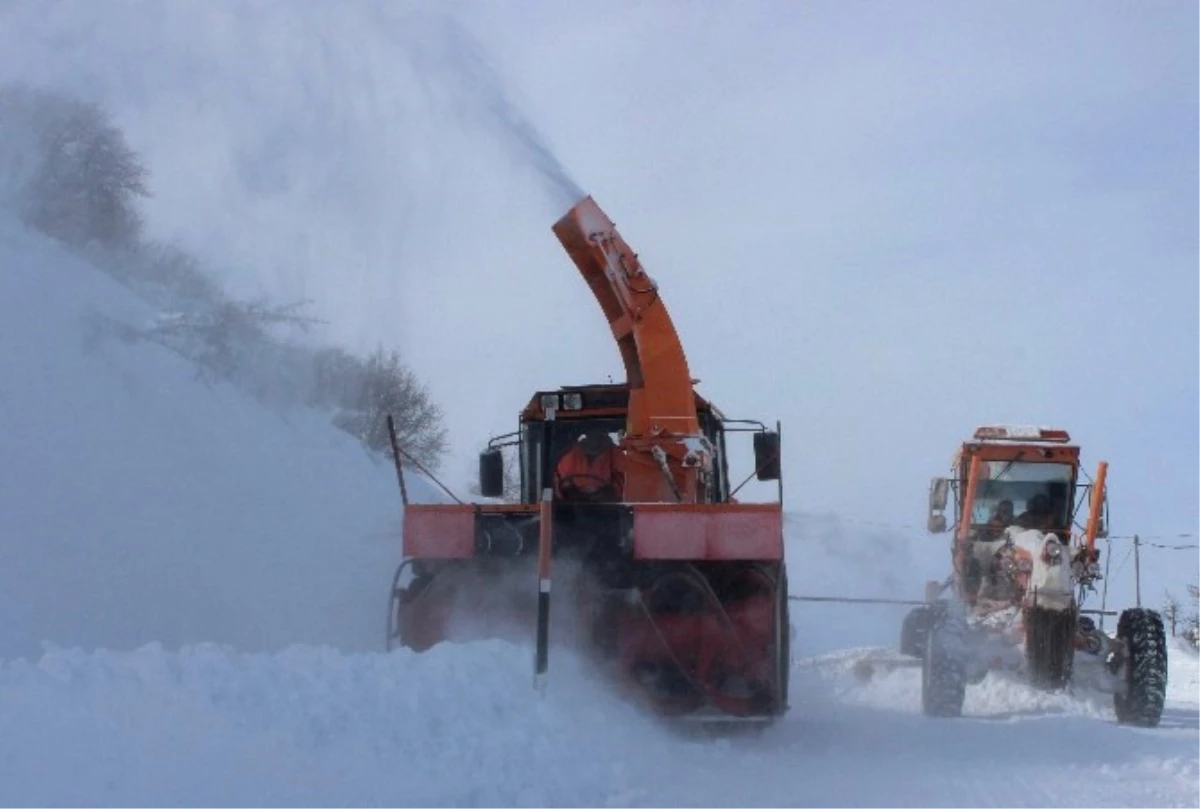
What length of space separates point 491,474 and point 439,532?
5.45 feet

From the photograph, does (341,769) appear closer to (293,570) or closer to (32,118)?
(293,570)

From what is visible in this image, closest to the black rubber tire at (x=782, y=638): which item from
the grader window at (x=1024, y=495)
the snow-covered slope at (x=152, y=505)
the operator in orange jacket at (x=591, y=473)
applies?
the operator in orange jacket at (x=591, y=473)

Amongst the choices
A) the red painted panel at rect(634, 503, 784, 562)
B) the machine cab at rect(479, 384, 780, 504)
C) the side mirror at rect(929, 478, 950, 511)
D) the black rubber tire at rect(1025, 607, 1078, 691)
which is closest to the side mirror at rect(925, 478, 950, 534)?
the side mirror at rect(929, 478, 950, 511)

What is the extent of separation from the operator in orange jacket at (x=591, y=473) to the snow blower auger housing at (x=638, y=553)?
11mm

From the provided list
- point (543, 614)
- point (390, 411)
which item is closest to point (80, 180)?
point (390, 411)

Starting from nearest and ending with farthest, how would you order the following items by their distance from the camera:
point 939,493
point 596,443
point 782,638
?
1. point 782,638
2. point 596,443
3. point 939,493

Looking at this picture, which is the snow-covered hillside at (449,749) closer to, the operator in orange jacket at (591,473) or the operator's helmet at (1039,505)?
the operator in orange jacket at (591,473)

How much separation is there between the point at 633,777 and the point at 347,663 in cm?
170

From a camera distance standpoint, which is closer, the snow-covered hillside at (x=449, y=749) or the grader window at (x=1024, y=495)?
the snow-covered hillside at (x=449, y=749)

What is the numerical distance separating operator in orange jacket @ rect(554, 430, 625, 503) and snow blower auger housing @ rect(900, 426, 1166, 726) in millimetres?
3726

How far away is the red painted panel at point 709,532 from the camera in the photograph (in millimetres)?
10188

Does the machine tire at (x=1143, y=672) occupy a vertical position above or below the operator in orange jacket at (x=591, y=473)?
below

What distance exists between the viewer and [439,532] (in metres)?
10.9

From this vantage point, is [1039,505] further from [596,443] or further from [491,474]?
[491,474]
